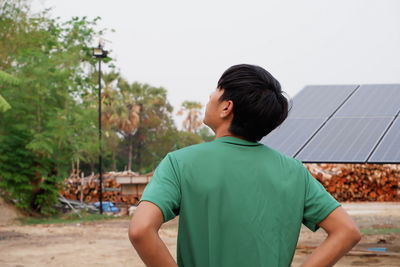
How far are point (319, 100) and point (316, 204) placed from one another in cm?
1102

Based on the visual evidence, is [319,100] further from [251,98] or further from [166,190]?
[166,190]

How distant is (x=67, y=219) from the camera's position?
22.0 m

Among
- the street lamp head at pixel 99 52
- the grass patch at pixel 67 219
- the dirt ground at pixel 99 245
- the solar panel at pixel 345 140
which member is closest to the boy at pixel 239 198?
the solar panel at pixel 345 140

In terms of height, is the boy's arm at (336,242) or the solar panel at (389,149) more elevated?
the boy's arm at (336,242)

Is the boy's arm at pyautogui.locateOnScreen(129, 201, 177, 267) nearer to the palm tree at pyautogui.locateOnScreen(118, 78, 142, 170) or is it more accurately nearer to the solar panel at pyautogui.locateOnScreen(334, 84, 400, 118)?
the solar panel at pyautogui.locateOnScreen(334, 84, 400, 118)

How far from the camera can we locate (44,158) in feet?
72.4

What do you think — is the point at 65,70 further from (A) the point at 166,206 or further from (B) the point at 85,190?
(A) the point at 166,206

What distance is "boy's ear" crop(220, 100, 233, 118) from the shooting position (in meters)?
2.08

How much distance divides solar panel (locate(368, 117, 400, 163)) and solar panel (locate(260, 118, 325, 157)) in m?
1.19

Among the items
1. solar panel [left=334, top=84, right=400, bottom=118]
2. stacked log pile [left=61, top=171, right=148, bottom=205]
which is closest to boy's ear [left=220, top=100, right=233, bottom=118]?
solar panel [left=334, top=84, right=400, bottom=118]

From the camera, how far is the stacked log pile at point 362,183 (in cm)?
2802

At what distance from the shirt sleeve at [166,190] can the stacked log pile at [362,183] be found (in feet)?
87.0

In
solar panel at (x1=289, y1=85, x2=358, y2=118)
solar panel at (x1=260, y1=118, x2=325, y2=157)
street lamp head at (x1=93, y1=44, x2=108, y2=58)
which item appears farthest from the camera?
street lamp head at (x1=93, y1=44, x2=108, y2=58)

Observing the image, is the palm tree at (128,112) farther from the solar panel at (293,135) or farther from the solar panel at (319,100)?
the solar panel at (293,135)
